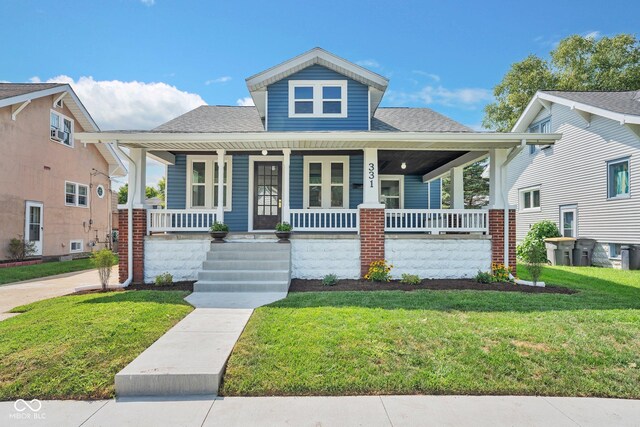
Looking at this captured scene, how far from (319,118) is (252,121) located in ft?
8.51

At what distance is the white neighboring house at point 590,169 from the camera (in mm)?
11281

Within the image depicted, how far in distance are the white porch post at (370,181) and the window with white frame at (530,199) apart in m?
12.0

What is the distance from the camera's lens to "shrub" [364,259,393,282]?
7598 mm

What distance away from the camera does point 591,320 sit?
4.71 m

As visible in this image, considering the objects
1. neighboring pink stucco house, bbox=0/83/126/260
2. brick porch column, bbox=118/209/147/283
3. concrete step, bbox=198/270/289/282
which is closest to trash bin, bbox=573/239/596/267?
concrete step, bbox=198/270/289/282

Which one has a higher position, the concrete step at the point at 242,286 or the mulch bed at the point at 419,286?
the concrete step at the point at 242,286

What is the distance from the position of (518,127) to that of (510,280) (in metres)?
12.4

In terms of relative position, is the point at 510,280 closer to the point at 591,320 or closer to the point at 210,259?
the point at 591,320

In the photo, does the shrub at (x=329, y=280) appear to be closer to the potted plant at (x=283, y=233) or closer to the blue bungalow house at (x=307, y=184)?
the blue bungalow house at (x=307, y=184)

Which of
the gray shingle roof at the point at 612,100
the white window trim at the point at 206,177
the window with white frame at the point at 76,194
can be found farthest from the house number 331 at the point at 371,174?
the window with white frame at the point at 76,194

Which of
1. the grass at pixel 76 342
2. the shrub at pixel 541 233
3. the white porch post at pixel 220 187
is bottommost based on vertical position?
the grass at pixel 76 342

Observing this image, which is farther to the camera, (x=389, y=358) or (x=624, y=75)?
(x=624, y=75)

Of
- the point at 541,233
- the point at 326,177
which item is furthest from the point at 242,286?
the point at 541,233

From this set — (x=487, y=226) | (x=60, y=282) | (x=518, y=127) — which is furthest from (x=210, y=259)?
(x=518, y=127)
